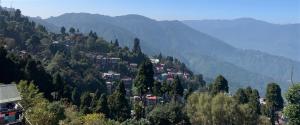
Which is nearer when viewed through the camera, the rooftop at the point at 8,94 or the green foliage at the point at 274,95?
the rooftop at the point at 8,94

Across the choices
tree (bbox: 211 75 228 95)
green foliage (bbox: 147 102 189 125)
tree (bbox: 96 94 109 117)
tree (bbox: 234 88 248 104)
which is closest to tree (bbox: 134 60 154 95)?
green foliage (bbox: 147 102 189 125)

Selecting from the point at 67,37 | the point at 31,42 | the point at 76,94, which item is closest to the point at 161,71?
the point at 67,37

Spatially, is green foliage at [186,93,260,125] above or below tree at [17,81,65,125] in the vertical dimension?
below

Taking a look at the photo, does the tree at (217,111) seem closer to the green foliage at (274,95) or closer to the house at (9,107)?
the green foliage at (274,95)

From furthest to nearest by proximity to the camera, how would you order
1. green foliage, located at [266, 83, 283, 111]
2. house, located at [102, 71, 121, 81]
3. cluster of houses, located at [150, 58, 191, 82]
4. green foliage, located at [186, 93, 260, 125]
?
cluster of houses, located at [150, 58, 191, 82]
house, located at [102, 71, 121, 81]
green foliage, located at [266, 83, 283, 111]
green foliage, located at [186, 93, 260, 125]

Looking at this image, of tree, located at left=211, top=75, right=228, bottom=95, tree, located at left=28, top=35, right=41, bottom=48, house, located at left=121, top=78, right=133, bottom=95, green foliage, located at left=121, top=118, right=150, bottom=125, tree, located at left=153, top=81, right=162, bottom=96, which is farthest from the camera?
tree, located at left=28, top=35, right=41, bottom=48

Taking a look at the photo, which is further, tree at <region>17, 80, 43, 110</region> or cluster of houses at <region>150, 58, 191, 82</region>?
cluster of houses at <region>150, 58, 191, 82</region>

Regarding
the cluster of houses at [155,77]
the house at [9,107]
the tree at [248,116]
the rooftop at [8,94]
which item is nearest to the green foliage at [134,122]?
the tree at [248,116]

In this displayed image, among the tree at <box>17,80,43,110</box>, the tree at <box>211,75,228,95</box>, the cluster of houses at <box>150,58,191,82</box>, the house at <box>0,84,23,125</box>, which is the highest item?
the house at <box>0,84,23,125</box>

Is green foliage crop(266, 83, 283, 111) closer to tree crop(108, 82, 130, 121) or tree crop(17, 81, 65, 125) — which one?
tree crop(108, 82, 130, 121)
